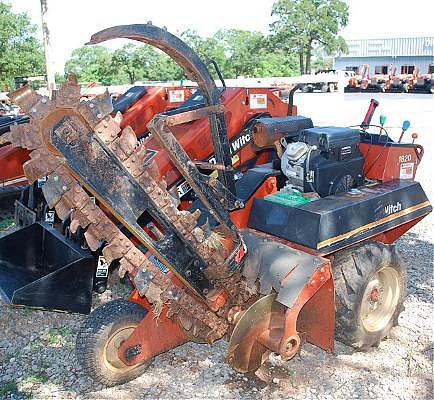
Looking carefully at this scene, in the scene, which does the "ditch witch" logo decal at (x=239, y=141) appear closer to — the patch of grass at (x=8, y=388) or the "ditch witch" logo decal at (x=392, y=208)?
the "ditch witch" logo decal at (x=392, y=208)

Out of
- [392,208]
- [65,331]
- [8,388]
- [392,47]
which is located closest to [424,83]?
[392,47]

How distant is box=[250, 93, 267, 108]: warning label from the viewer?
5.13m

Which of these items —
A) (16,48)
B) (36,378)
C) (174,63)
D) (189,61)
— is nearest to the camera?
(189,61)

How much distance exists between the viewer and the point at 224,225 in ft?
10.4

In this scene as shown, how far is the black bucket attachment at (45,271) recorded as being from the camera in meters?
3.86

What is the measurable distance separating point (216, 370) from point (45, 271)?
6.40 feet

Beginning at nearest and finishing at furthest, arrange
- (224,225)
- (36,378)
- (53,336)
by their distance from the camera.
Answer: (224,225), (36,378), (53,336)

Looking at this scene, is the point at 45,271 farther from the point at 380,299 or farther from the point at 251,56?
the point at 251,56

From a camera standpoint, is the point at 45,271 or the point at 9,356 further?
the point at 45,271

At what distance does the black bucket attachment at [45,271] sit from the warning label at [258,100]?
2.15 m

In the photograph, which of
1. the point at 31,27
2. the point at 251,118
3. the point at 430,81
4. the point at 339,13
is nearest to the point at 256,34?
the point at 339,13

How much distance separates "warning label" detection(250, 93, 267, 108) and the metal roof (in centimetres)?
4779

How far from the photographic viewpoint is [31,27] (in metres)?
25.6

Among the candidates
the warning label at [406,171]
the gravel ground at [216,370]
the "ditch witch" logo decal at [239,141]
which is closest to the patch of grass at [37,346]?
the gravel ground at [216,370]
